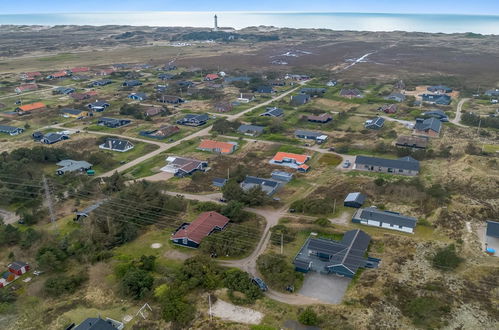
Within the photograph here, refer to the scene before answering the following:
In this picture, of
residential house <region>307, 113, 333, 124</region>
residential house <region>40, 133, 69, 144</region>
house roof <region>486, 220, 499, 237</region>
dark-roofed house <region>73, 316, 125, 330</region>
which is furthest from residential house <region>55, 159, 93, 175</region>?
house roof <region>486, 220, 499, 237</region>

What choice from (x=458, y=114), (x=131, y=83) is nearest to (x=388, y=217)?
(x=458, y=114)

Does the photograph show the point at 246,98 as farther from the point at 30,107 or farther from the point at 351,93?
the point at 30,107

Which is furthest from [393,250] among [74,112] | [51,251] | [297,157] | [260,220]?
[74,112]

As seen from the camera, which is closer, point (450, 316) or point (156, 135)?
point (450, 316)

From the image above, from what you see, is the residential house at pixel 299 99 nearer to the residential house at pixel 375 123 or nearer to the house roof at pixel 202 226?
the residential house at pixel 375 123

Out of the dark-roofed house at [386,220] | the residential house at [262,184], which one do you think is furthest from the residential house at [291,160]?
the dark-roofed house at [386,220]

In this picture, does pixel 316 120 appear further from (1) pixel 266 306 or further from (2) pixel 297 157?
(1) pixel 266 306
